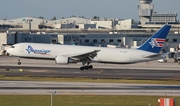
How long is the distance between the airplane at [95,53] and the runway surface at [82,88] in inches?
605

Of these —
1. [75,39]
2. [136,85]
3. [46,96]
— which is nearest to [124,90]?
[136,85]

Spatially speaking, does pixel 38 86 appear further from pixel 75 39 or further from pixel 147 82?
pixel 75 39

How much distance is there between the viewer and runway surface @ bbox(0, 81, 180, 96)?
46.1 metres

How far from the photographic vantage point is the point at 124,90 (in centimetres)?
4872

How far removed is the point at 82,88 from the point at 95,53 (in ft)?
64.4

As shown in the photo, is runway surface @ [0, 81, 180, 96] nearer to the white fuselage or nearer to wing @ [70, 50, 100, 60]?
wing @ [70, 50, 100, 60]

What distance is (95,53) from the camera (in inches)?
2717

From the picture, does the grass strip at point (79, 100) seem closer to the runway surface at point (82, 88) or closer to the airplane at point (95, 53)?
the runway surface at point (82, 88)

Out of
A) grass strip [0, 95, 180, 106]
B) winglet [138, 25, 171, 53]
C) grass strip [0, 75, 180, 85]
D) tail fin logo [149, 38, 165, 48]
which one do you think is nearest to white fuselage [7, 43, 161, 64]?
winglet [138, 25, 171, 53]

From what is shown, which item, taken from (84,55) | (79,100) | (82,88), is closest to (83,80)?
(82,88)

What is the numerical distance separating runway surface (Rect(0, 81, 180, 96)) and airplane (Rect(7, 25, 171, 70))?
50.4ft

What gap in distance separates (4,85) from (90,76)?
49.0 feet

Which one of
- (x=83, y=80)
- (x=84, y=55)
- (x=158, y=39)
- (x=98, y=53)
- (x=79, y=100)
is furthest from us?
(x=98, y=53)

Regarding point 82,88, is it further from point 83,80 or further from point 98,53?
point 98,53
